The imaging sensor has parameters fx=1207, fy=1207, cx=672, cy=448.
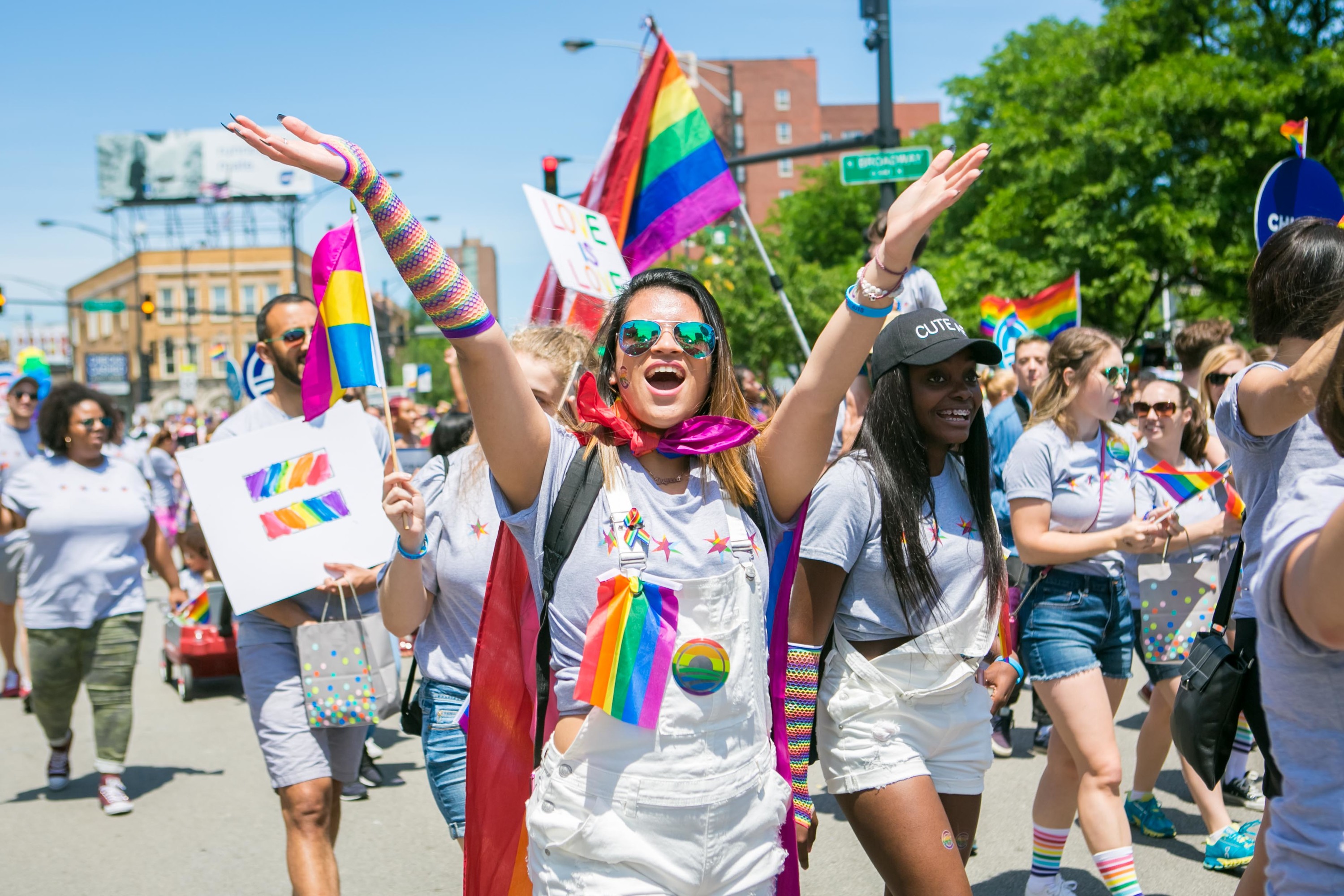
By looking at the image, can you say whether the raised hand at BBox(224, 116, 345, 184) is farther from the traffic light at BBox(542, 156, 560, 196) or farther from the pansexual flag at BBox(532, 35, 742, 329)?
the traffic light at BBox(542, 156, 560, 196)

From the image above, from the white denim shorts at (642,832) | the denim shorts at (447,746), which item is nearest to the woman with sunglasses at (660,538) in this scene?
the white denim shorts at (642,832)

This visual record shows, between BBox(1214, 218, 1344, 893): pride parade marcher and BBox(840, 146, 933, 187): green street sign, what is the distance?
297 inches

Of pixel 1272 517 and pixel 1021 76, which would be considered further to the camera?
pixel 1021 76

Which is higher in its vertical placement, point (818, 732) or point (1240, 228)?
point (1240, 228)

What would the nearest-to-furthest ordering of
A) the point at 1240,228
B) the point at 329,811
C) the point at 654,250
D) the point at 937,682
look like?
the point at 937,682 < the point at 329,811 < the point at 654,250 < the point at 1240,228

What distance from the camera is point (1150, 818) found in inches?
210


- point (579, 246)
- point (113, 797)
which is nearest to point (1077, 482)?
point (579, 246)

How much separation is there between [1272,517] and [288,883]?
4.73m

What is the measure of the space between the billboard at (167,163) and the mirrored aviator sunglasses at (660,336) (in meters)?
81.0

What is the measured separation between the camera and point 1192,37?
24969 mm

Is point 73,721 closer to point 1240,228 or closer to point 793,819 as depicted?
point 793,819

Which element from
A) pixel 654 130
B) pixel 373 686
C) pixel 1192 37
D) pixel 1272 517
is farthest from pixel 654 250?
pixel 1192 37

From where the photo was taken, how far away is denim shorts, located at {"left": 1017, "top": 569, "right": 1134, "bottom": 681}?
4137 millimetres

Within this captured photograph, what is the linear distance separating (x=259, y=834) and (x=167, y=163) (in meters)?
82.6
